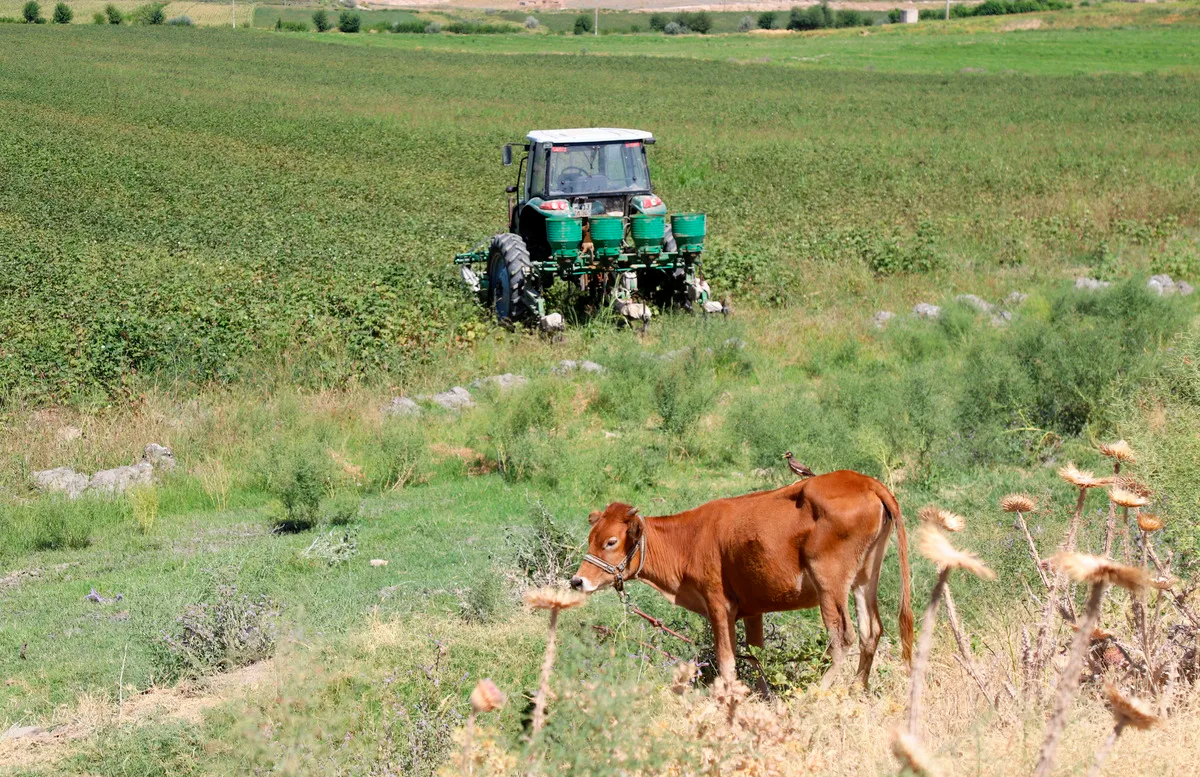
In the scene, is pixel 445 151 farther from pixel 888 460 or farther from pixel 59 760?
pixel 59 760

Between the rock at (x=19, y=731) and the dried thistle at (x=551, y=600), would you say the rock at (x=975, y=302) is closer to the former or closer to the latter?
the rock at (x=19, y=731)

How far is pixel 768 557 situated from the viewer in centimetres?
550

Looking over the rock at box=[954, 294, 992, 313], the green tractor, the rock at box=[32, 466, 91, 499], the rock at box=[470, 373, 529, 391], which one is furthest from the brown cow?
the rock at box=[954, 294, 992, 313]

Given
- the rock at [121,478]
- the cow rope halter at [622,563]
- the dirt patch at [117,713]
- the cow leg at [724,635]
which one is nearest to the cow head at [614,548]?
the cow rope halter at [622,563]

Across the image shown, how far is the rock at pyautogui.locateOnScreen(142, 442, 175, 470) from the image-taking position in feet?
32.3

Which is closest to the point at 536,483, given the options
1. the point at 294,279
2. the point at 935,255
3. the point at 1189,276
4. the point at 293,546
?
the point at 293,546

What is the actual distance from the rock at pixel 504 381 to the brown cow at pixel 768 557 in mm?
5849

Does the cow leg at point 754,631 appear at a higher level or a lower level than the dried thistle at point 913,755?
lower

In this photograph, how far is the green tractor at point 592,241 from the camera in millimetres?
13898

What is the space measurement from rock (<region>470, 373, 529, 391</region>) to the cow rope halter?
5.87 m

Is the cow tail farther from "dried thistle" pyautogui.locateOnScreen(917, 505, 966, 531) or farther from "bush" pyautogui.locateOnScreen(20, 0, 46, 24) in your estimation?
"bush" pyautogui.locateOnScreen(20, 0, 46, 24)

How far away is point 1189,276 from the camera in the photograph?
57.5 ft

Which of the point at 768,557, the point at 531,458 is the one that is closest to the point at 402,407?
the point at 531,458

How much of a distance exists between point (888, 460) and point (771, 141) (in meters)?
26.9
